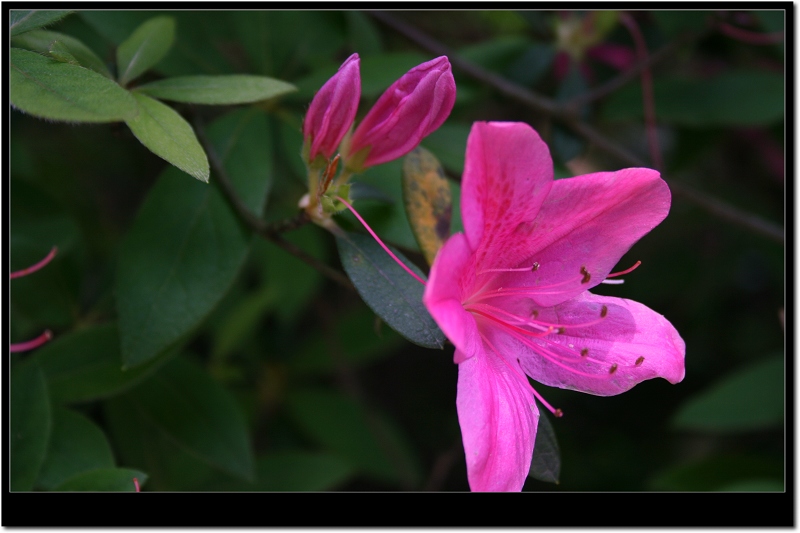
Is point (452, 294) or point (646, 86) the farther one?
point (646, 86)

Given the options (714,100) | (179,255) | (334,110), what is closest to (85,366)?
(179,255)

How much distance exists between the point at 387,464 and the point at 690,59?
1.41 metres

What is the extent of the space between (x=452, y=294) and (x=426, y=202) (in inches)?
8.7

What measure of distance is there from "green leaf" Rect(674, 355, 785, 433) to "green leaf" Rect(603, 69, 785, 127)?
58cm

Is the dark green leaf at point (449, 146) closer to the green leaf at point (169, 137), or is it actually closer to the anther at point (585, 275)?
the anther at point (585, 275)

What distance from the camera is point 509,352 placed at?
91 centimetres

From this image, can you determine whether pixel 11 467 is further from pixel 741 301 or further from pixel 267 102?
pixel 741 301

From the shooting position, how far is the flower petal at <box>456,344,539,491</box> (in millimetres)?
773

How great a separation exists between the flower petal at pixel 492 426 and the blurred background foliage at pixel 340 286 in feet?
0.80

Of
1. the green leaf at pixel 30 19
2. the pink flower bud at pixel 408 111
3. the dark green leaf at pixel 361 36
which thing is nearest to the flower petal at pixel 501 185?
the pink flower bud at pixel 408 111

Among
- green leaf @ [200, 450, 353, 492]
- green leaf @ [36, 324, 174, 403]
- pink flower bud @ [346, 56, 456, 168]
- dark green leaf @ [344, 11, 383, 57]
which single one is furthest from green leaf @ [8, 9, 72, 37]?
green leaf @ [200, 450, 353, 492]

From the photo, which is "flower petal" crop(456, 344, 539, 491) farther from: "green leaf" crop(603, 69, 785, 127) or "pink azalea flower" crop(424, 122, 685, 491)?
"green leaf" crop(603, 69, 785, 127)

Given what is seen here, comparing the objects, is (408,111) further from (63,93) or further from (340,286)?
(340,286)

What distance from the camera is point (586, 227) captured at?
902mm
